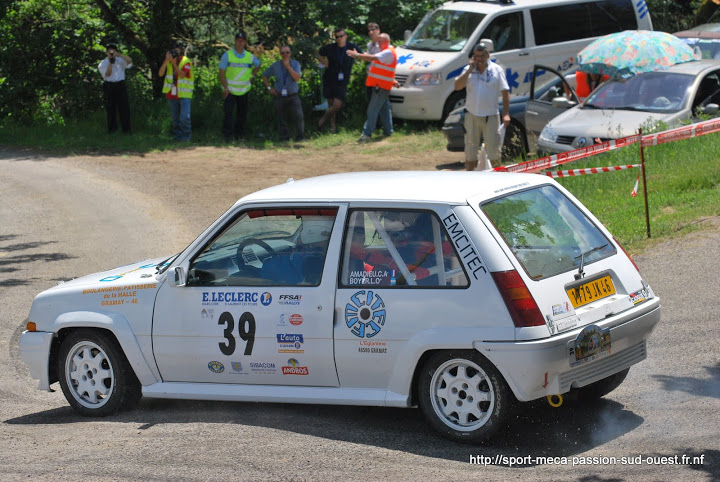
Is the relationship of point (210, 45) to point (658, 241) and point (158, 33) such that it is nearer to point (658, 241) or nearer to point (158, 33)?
point (158, 33)

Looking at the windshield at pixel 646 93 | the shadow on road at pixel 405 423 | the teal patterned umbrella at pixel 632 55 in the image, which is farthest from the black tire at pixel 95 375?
the teal patterned umbrella at pixel 632 55

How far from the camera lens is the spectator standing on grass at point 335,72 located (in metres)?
20.2

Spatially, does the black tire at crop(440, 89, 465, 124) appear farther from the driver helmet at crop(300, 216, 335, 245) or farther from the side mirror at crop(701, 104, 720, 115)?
the driver helmet at crop(300, 216, 335, 245)

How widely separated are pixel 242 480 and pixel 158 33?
58.2 feet

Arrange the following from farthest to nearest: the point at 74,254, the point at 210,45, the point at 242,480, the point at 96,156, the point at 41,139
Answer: the point at 210,45 < the point at 41,139 < the point at 96,156 < the point at 74,254 < the point at 242,480

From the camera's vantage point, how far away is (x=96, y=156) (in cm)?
1939

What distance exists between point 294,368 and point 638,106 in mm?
10007

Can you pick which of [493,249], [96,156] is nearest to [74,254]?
[96,156]

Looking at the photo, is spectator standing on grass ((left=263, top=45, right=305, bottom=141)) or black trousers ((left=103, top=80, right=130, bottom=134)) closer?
spectator standing on grass ((left=263, top=45, right=305, bottom=141))

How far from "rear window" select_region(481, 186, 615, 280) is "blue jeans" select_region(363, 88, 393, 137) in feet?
42.6

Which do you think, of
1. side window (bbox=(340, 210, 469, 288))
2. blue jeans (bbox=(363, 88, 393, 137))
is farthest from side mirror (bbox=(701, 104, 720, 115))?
side window (bbox=(340, 210, 469, 288))

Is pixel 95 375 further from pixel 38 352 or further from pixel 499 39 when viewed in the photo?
pixel 499 39

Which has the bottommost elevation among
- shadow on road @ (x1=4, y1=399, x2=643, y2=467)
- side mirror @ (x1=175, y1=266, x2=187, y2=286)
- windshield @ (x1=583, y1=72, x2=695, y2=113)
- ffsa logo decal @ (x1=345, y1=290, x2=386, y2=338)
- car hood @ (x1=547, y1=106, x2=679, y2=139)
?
shadow on road @ (x1=4, y1=399, x2=643, y2=467)

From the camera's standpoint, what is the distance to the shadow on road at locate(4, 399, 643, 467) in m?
5.99
